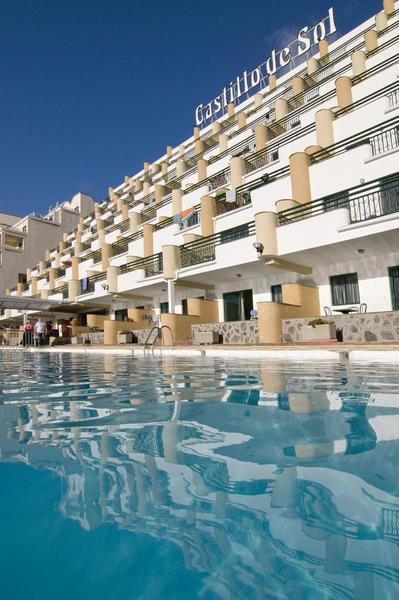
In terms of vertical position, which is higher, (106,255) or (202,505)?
(106,255)

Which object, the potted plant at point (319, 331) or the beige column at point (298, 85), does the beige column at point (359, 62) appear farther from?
→ the potted plant at point (319, 331)

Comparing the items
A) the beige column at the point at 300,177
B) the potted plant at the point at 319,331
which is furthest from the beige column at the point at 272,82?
the potted plant at the point at 319,331

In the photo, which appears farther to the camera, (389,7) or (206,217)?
(389,7)

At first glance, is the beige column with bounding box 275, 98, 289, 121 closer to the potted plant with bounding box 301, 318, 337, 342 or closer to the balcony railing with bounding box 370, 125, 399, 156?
the balcony railing with bounding box 370, 125, 399, 156

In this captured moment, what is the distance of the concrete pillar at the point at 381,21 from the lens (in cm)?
2391

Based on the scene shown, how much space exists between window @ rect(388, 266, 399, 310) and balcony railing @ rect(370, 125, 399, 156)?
5072mm

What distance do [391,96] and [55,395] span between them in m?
20.2

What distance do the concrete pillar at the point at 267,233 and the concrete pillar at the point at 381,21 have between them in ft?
57.0

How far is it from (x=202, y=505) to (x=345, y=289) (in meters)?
17.1

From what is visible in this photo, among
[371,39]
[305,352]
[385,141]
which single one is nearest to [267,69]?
[371,39]

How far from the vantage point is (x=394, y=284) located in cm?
1595

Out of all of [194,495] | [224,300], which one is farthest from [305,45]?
[194,495]

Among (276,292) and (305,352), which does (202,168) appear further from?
(305,352)

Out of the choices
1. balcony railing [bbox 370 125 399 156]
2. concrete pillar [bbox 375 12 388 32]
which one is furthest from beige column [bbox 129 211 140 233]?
concrete pillar [bbox 375 12 388 32]
